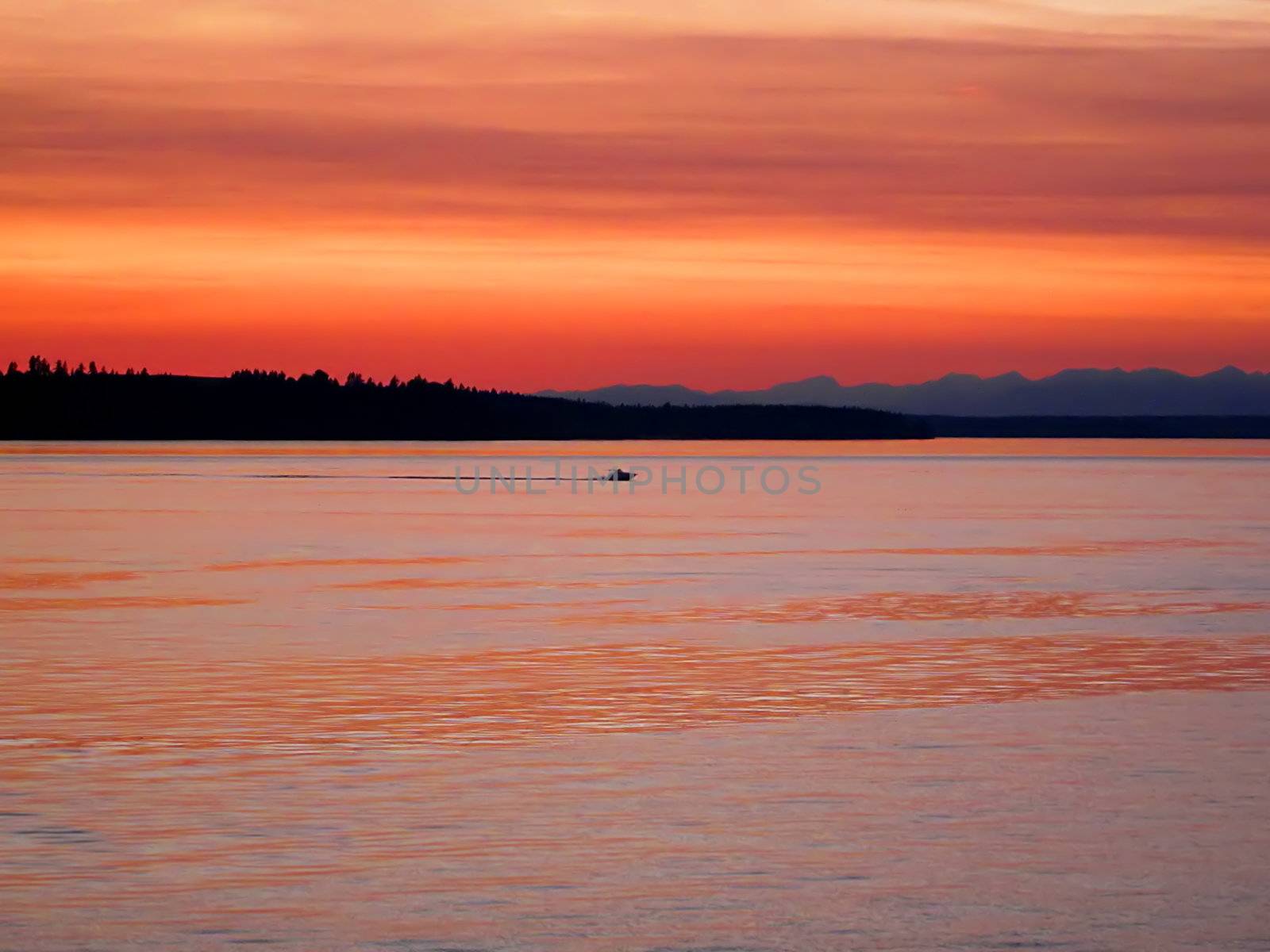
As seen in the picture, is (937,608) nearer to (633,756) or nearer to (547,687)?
(547,687)

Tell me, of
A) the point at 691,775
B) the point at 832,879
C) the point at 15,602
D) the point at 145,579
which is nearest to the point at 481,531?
the point at 145,579

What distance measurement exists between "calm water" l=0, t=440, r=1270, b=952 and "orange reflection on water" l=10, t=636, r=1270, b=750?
0.07 metres

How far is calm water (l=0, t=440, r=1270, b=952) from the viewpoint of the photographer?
394 inches

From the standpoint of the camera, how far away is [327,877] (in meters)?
10.6

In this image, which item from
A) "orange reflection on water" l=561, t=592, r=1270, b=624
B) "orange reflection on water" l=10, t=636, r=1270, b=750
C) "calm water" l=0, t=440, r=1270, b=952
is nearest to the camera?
"calm water" l=0, t=440, r=1270, b=952

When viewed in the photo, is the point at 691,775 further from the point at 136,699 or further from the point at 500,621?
the point at 500,621

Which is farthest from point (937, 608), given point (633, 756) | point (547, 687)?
point (633, 756)

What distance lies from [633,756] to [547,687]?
369cm

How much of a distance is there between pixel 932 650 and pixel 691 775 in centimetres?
786

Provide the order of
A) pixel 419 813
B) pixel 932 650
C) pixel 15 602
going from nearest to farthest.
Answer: pixel 419 813 → pixel 932 650 → pixel 15 602

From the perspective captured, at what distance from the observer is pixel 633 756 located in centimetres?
1421

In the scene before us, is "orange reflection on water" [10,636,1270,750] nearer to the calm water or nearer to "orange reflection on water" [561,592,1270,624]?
the calm water

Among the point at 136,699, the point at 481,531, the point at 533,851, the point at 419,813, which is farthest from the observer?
the point at 481,531

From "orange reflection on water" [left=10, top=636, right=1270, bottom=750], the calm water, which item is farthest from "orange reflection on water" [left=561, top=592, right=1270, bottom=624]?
"orange reflection on water" [left=10, top=636, right=1270, bottom=750]
